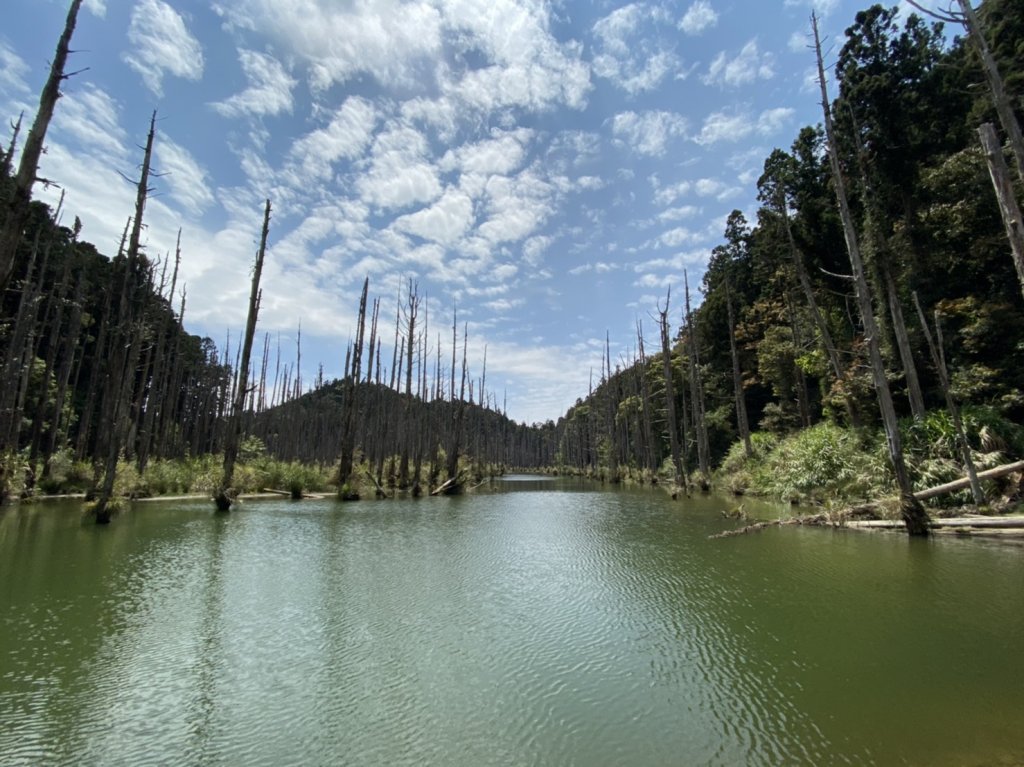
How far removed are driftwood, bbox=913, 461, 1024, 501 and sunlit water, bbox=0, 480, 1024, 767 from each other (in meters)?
1.90

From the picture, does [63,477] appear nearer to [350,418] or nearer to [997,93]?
[350,418]

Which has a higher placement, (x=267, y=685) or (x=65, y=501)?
(x=65, y=501)

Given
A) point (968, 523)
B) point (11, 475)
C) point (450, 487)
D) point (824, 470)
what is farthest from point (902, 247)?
point (11, 475)

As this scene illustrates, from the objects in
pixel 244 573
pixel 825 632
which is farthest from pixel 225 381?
pixel 825 632

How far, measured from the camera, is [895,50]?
18391mm

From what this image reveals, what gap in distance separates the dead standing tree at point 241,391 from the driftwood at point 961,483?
17.8 meters

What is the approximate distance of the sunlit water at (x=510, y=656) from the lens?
128 inches

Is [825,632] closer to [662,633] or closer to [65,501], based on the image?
[662,633]

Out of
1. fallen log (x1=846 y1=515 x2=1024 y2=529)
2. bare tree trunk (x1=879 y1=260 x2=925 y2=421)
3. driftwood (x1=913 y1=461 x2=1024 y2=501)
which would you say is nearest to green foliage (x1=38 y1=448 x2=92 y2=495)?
fallen log (x1=846 y1=515 x2=1024 y2=529)

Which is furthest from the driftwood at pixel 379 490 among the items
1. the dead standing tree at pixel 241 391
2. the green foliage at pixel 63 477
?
the green foliage at pixel 63 477

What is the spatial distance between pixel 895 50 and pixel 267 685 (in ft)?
86.5

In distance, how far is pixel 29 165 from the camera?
4.83 m

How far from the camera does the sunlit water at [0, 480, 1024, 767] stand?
3.25 m

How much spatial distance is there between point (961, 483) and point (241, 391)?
18.8 m
